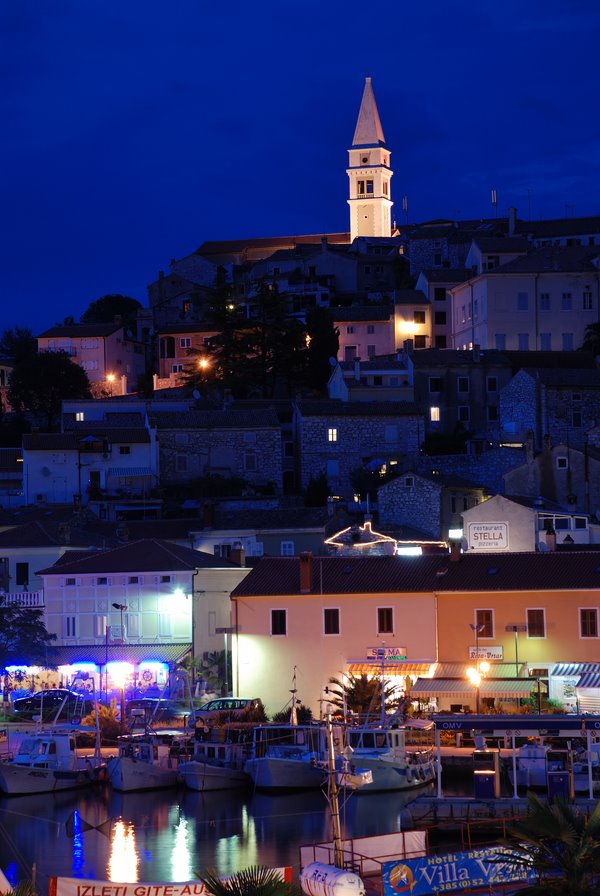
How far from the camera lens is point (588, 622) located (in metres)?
51.0

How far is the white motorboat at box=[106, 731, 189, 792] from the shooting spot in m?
44.6

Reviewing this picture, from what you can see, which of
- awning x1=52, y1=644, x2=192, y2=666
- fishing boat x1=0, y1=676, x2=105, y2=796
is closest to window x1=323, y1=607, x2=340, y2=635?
awning x1=52, y1=644, x2=192, y2=666

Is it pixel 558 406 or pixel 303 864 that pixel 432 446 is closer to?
pixel 558 406

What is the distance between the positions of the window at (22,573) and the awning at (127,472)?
48.5 ft

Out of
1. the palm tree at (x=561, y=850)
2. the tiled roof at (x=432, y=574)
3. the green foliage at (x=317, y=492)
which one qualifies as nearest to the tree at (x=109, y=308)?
the green foliage at (x=317, y=492)

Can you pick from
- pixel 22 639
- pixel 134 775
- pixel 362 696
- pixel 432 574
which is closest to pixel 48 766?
pixel 134 775

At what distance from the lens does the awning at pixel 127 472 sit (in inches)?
3073

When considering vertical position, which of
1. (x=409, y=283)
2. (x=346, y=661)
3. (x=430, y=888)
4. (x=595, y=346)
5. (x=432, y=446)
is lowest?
(x=430, y=888)

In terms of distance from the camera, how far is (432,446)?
79125 millimetres

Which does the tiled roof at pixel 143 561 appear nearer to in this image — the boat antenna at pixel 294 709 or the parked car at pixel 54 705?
the parked car at pixel 54 705

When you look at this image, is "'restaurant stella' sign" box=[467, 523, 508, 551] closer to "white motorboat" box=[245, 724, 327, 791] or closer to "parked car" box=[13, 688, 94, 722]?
"parked car" box=[13, 688, 94, 722]

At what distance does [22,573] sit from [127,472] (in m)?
15.1

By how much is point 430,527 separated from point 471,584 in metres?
16.0

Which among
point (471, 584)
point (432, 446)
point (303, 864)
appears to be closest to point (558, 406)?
point (432, 446)
